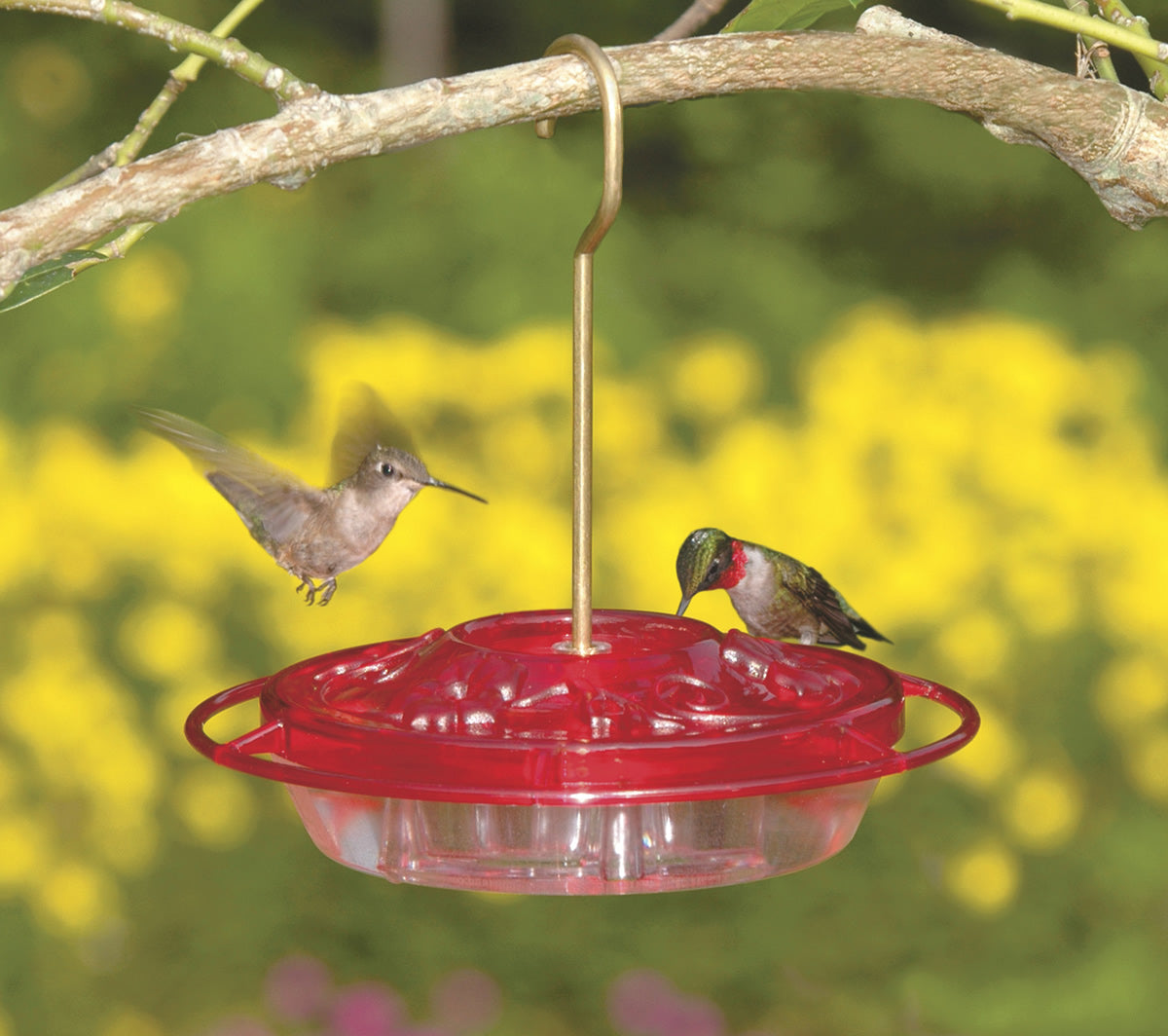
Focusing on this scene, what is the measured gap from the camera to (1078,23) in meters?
1.20

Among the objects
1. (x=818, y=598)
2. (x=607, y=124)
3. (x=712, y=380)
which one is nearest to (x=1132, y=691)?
(x=712, y=380)

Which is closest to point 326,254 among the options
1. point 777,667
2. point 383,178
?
point 383,178

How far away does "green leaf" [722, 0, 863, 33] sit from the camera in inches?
53.8

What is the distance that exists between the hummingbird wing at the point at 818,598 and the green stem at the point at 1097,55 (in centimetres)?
75

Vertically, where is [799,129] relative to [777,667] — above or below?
above

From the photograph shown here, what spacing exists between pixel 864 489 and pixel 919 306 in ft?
3.91

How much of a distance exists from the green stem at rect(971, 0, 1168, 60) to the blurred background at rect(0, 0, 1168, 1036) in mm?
1930

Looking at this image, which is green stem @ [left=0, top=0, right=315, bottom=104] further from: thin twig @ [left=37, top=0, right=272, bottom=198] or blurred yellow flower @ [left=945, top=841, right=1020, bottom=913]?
blurred yellow flower @ [left=945, top=841, right=1020, bottom=913]

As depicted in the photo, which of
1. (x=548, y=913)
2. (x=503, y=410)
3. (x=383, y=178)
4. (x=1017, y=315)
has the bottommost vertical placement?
(x=548, y=913)

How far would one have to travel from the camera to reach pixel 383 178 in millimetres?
4176

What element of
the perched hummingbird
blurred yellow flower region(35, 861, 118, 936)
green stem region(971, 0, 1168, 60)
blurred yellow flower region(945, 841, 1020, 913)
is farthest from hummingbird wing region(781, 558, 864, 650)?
blurred yellow flower region(35, 861, 118, 936)

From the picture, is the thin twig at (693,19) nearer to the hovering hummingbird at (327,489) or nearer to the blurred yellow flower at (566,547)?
the hovering hummingbird at (327,489)

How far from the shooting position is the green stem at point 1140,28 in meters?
1.27

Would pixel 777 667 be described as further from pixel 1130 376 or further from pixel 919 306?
pixel 919 306
